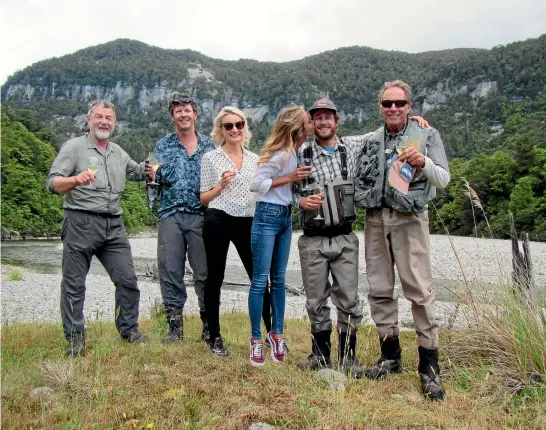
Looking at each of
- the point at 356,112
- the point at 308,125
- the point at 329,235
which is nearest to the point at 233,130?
the point at 308,125

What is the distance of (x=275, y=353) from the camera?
14.3ft

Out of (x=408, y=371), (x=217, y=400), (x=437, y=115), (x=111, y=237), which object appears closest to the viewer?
(x=217, y=400)

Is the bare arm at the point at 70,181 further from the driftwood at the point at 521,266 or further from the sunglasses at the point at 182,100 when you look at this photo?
the driftwood at the point at 521,266

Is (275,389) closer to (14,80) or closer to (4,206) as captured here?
(4,206)

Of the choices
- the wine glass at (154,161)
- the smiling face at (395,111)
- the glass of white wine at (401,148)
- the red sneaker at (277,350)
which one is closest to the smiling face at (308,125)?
the smiling face at (395,111)

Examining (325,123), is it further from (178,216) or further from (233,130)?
(178,216)

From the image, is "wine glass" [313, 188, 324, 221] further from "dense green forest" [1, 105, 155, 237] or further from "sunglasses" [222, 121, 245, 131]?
"dense green forest" [1, 105, 155, 237]

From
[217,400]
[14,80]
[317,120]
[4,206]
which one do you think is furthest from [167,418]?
[14,80]

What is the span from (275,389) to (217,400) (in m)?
0.45

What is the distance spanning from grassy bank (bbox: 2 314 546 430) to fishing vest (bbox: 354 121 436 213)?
4.65 ft

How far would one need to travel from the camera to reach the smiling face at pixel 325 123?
4047 mm

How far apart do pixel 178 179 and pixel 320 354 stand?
2.24m

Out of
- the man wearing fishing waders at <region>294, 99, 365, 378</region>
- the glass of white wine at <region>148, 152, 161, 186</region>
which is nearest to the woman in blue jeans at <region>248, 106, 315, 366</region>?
the man wearing fishing waders at <region>294, 99, 365, 378</region>

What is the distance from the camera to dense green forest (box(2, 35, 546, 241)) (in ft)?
154
